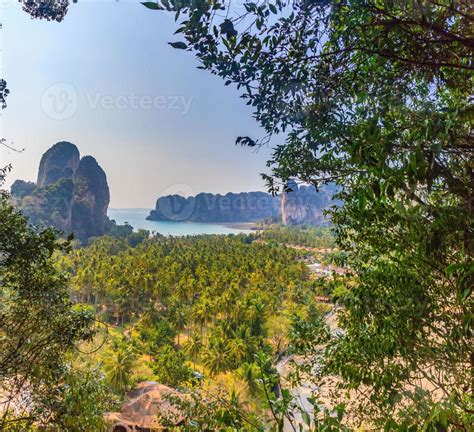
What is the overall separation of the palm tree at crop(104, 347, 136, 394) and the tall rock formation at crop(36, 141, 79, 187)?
79.9 meters

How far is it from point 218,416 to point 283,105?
2376 millimetres

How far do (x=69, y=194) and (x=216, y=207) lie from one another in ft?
365

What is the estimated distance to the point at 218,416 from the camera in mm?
1498

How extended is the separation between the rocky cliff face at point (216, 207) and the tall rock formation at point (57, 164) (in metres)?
87.6

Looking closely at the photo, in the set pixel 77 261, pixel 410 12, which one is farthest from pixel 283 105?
pixel 77 261

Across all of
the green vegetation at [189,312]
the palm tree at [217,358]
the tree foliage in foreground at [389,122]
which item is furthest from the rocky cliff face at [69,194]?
the tree foliage in foreground at [389,122]

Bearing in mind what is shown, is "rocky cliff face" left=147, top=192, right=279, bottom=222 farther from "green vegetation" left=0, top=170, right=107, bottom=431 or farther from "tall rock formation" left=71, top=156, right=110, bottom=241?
"green vegetation" left=0, top=170, right=107, bottom=431

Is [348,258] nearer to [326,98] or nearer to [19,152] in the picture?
[326,98]

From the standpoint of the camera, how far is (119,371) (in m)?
17.3

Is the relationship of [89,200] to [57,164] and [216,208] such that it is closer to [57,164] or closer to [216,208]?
[57,164]

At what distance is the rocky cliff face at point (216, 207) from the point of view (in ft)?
570

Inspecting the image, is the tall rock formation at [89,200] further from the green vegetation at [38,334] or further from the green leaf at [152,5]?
the green leaf at [152,5]

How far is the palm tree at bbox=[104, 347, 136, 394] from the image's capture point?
1691 centimetres

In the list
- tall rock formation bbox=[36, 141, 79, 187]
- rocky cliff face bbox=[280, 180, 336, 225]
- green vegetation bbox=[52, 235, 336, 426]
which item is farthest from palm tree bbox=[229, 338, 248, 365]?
rocky cliff face bbox=[280, 180, 336, 225]
